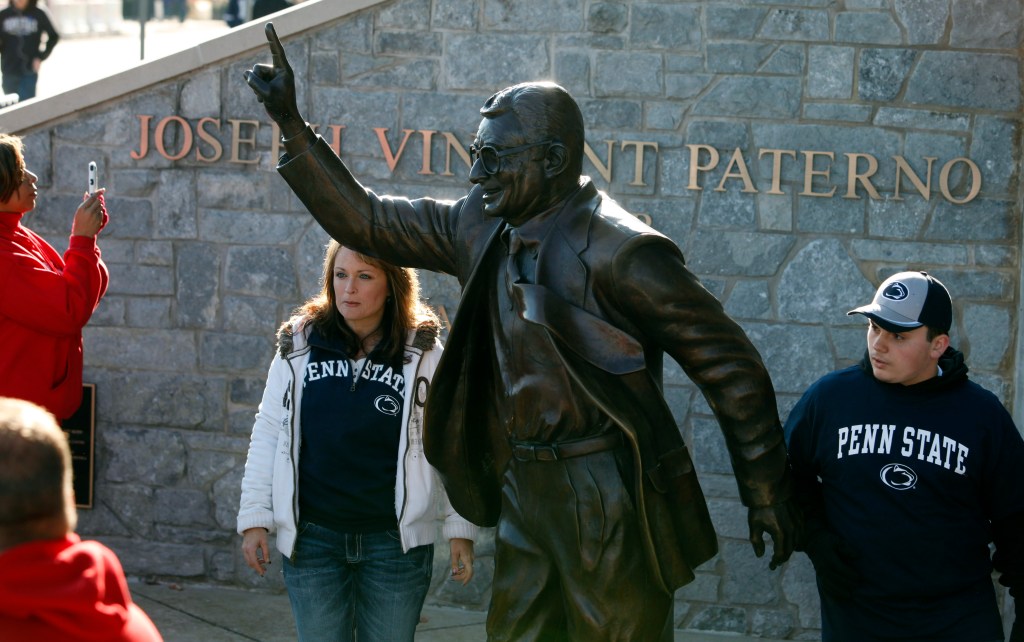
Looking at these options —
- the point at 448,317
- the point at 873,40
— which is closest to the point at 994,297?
the point at 873,40

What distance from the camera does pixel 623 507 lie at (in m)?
3.36

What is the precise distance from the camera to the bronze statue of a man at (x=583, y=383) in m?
3.35

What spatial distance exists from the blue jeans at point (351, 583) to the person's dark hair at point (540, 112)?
4.34 ft

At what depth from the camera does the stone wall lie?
247 inches

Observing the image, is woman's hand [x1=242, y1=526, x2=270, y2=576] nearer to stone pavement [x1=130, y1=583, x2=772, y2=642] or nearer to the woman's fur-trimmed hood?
the woman's fur-trimmed hood

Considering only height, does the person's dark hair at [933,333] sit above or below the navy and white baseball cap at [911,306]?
below

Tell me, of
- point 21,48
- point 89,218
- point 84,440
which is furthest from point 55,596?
point 21,48

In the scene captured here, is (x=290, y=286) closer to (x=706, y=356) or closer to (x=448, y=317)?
(x=448, y=317)

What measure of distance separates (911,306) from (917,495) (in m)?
0.50

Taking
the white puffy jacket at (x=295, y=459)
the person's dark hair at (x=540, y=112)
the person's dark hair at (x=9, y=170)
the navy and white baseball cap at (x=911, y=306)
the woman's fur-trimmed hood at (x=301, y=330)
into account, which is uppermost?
the person's dark hair at (x=540, y=112)

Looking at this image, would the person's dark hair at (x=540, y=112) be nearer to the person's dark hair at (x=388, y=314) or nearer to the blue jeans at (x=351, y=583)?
the person's dark hair at (x=388, y=314)

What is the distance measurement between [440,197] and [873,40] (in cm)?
204

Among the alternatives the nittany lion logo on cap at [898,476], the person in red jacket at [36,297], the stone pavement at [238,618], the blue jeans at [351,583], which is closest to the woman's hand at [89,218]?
the person in red jacket at [36,297]

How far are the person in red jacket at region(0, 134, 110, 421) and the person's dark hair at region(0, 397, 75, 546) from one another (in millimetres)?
2235
